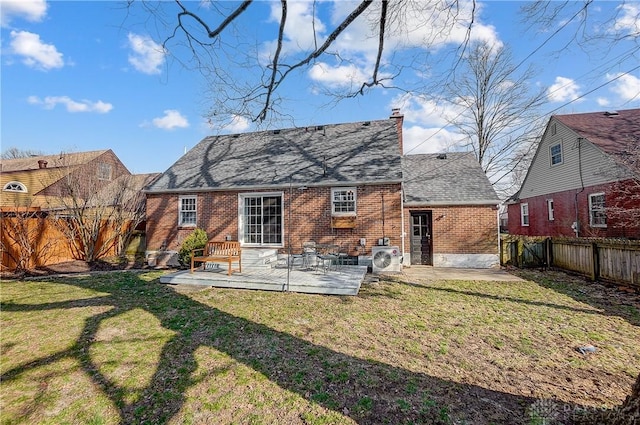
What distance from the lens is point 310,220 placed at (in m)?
11.5

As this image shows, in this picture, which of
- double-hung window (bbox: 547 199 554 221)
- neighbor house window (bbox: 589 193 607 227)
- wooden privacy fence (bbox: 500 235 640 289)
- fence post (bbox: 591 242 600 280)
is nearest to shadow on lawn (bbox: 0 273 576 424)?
wooden privacy fence (bbox: 500 235 640 289)

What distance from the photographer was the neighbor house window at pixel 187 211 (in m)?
12.8

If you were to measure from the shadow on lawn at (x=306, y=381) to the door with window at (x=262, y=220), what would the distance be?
644 cm

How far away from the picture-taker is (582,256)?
32.9ft

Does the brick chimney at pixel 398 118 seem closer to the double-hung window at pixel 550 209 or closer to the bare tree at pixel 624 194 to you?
the bare tree at pixel 624 194

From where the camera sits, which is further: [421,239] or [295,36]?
[421,239]

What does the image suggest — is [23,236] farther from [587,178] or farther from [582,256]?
[587,178]

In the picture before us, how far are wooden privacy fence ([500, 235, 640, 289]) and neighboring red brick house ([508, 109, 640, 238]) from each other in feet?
7.63

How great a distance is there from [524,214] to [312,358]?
21.6 metres

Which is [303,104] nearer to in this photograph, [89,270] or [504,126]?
[89,270]

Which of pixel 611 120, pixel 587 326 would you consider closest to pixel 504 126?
pixel 611 120

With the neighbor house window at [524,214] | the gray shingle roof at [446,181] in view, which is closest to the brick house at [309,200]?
the gray shingle roof at [446,181]

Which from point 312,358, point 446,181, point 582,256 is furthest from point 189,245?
point 582,256

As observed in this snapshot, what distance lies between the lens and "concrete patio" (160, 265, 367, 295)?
7.88 meters
